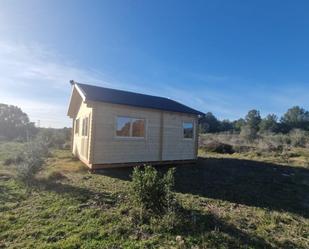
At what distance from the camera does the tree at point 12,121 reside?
36375 mm

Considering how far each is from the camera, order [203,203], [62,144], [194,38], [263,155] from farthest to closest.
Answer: [62,144], [263,155], [194,38], [203,203]

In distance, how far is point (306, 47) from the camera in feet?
38.8

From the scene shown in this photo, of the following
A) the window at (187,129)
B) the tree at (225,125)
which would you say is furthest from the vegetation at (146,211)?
the tree at (225,125)

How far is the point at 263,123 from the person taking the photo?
54938 millimetres

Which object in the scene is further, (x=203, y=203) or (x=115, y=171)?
(x=115, y=171)

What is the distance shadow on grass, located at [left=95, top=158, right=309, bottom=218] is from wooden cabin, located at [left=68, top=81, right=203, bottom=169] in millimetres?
713

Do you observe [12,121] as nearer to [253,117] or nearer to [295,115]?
[253,117]

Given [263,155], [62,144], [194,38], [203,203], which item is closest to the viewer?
[203,203]

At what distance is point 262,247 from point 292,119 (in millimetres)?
70735

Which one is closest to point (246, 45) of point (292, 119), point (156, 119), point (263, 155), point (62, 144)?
point (156, 119)

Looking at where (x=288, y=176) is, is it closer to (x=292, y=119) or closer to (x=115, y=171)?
(x=115, y=171)

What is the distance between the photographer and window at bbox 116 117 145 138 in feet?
33.8

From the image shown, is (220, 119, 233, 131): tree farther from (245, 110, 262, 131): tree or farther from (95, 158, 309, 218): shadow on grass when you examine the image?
(95, 158, 309, 218): shadow on grass

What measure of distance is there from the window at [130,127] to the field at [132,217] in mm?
2354
